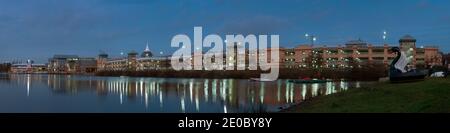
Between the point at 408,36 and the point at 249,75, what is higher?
the point at 408,36

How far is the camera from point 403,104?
22.6 m

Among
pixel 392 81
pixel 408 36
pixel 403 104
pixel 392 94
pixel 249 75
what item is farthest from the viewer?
pixel 408 36

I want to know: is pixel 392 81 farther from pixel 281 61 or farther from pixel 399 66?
pixel 281 61

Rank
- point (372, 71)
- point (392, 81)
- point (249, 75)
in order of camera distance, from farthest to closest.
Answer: point (249, 75), point (372, 71), point (392, 81)

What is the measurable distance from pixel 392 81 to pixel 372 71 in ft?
213

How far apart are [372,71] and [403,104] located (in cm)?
8280

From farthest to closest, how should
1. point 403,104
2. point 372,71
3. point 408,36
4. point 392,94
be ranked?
point 408,36, point 372,71, point 392,94, point 403,104
